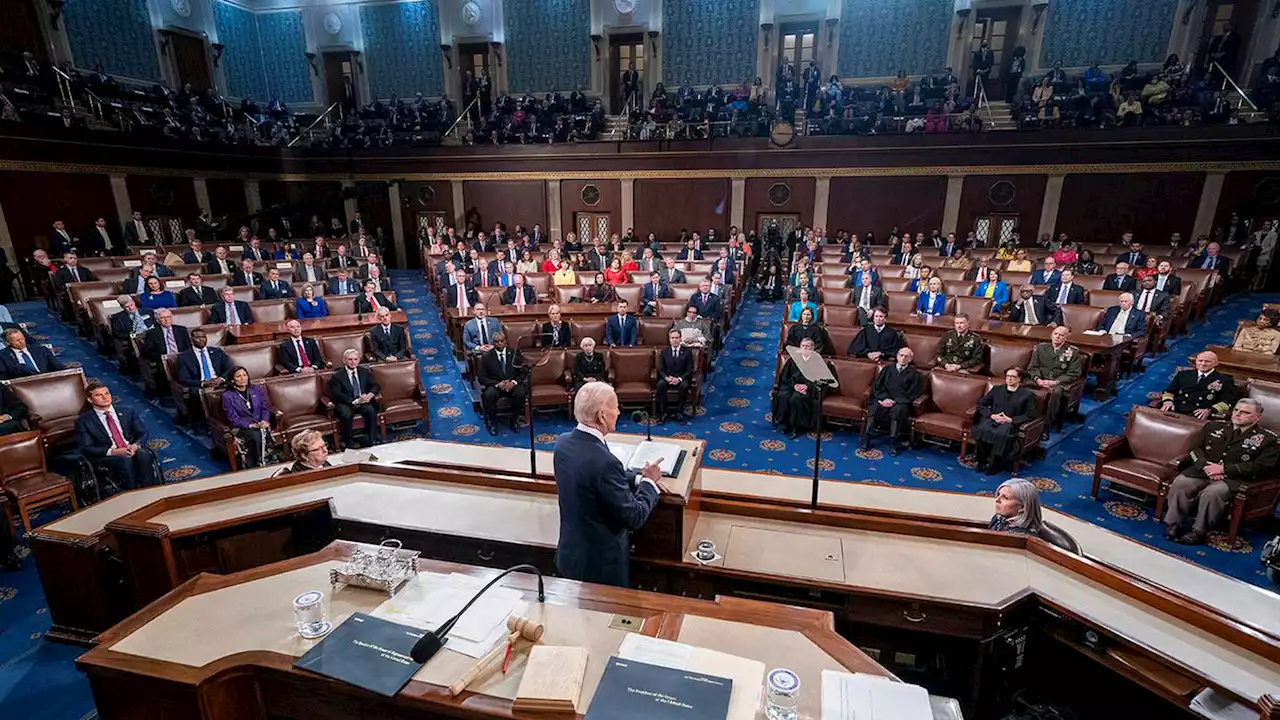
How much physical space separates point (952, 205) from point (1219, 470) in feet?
42.4

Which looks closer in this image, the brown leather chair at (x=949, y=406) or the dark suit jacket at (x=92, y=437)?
the dark suit jacket at (x=92, y=437)

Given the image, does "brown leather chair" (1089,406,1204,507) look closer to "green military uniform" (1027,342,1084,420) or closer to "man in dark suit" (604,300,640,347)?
"green military uniform" (1027,342,1084,420)

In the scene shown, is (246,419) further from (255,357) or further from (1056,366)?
(1056,366)

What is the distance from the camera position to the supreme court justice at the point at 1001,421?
19.6ft

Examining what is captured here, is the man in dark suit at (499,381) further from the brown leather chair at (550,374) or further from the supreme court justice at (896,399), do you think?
the supreme court justice at (896,399)

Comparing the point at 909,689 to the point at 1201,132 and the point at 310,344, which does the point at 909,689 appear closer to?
the point at 310,344

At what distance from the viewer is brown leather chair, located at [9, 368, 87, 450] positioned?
5742 mm

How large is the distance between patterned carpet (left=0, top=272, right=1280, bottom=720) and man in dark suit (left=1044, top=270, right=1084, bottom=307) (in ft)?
4.47

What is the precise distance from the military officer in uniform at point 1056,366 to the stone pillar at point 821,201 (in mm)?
10902

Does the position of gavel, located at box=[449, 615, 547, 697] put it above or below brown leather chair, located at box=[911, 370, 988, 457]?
above

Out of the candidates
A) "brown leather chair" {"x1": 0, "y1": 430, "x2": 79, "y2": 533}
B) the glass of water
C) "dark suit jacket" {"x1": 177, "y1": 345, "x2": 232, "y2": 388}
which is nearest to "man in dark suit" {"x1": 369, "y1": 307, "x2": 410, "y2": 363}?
"dark suit jacket" {"x1": 177, "y1": 345, "x2": 232, "y2": 388}

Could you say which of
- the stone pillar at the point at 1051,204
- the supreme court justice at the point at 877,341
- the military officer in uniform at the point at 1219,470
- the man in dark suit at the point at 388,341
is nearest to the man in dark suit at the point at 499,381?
the man in dark suit at the point at 388,341

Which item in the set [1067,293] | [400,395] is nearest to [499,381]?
[400,395]

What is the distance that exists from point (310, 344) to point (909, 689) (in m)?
7.46
